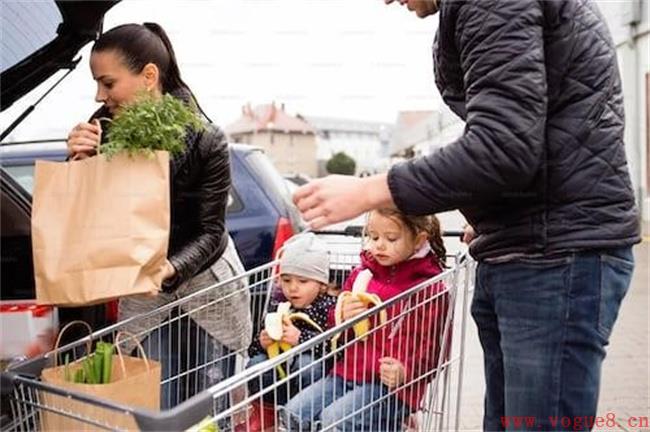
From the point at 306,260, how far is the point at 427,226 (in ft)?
1.71

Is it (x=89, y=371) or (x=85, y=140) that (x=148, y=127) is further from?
(x=89, y=371)

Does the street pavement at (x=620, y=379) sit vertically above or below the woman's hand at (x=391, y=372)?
below

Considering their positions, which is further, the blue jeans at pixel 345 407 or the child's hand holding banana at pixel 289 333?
the child's hand holding banana at pixel 289 333

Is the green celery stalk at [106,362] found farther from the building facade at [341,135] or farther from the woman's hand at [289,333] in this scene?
the building facade at [341,135]

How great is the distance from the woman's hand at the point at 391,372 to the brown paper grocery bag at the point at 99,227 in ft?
2.28

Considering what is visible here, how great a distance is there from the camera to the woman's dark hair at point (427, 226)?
229 cm

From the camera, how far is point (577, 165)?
59.7 inches

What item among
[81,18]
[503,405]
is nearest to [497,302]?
[503,405]

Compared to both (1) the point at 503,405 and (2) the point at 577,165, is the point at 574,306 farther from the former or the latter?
(1) the point at 503,405

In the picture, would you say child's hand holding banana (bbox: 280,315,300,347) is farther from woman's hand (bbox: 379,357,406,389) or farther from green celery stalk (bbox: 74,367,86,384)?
green celery stalk (bbox: 74,367,86,384)

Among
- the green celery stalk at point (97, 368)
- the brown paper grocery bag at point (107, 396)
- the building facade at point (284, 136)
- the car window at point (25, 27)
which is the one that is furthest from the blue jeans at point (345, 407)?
the building facade at point (284, 136)

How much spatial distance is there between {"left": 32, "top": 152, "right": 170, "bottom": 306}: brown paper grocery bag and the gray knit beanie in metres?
0.92

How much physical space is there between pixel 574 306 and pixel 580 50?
1.71 feet

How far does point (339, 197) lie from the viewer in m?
1.52
